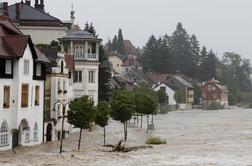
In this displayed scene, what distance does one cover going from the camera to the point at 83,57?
2980 inches

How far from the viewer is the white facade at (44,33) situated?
250 feet

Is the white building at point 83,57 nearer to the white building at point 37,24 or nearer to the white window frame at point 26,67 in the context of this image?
the white building at point 37,24

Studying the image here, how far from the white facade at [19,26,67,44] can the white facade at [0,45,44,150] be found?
22.6 meters

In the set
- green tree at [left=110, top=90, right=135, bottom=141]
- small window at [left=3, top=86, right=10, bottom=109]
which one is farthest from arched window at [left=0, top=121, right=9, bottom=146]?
green tree at [left=110, top=90, right=135, bottom=141]

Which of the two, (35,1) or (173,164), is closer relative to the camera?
(173,164)

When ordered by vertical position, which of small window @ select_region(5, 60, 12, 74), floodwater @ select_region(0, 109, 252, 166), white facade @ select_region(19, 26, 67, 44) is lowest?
floodwater @ select_region(0, 109, 252, 166)

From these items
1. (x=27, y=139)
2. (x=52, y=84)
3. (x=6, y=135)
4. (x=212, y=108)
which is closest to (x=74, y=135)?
(x=52, y=84)

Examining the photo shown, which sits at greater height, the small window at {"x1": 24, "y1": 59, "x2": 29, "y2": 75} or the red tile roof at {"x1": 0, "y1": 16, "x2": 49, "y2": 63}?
the red tile roof at {"x1": 0, "y1": 16, "x2": 49, "y2": 63}

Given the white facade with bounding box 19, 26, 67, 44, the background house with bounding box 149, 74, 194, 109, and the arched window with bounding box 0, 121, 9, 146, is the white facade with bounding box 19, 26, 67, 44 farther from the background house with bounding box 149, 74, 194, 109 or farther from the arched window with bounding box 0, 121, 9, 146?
the background house with bounding box 149, 74, 194, 109

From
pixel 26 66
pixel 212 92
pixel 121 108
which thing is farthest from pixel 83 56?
pixel 212 92

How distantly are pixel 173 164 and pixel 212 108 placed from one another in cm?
13692

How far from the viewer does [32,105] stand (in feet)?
170

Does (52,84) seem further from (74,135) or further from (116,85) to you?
(116,85)

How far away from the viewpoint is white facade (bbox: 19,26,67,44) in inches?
3004
